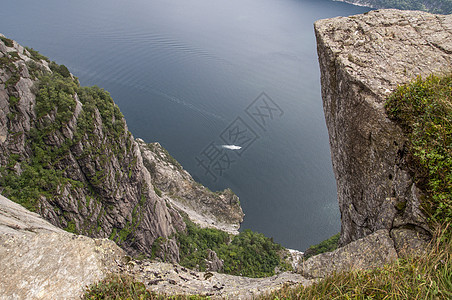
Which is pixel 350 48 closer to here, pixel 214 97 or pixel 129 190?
pixel 129 190

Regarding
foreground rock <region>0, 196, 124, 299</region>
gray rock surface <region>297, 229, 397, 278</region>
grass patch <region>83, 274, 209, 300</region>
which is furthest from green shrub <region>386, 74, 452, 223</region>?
foreground rock <region>0, 196, 124, 299</region>

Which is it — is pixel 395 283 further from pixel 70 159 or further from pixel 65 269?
pixel 70 159

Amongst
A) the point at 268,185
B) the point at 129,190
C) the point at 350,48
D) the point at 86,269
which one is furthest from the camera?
the point at 268,185

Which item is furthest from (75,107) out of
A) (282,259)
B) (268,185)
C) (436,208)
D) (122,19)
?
(122,19)

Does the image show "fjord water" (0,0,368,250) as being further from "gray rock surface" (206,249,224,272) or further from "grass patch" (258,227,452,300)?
"grass patch" (258,227,452,300)

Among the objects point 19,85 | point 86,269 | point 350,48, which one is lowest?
point 19,85

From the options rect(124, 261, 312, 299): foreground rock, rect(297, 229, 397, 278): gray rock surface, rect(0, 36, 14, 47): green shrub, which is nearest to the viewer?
rect(124, 261, 312, 299): foreground rock

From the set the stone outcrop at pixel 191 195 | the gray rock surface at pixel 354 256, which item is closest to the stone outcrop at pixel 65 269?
the gray rock surface at pixel 354 256
